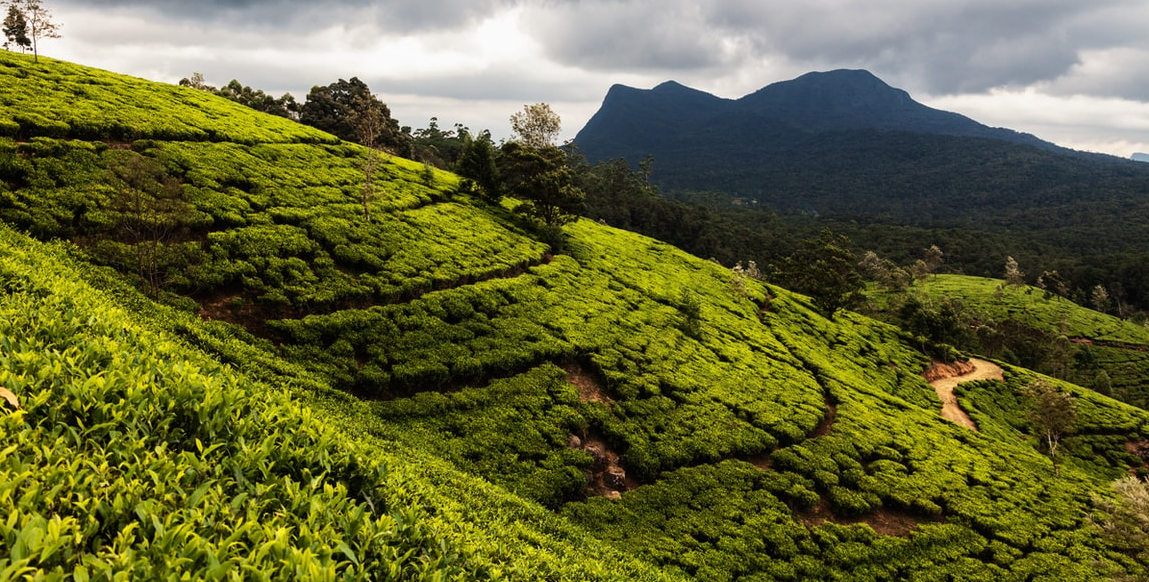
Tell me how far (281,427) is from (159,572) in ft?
12.8

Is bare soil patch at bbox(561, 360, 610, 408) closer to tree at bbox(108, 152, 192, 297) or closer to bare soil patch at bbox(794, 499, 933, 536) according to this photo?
bare soil patch at bbox(794, 499, 933, 536)

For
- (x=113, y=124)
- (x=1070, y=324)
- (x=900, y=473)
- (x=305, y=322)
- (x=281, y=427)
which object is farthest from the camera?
(x=1070, y=324)

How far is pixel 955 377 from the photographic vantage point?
54.2 metres

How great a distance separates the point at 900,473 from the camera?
2650 cm

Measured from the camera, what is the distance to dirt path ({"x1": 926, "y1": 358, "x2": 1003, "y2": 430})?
140ft

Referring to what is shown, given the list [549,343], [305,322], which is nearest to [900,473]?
[549,343]

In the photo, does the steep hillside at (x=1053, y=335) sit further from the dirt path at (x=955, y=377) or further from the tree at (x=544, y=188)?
the tree at (x=544, y=188)

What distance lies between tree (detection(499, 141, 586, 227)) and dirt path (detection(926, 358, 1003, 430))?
1546 inches

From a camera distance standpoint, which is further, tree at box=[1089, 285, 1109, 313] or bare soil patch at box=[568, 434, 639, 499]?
tree at box=[1089, 285, 1109, 313]

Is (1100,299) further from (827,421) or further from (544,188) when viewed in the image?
(544,188)

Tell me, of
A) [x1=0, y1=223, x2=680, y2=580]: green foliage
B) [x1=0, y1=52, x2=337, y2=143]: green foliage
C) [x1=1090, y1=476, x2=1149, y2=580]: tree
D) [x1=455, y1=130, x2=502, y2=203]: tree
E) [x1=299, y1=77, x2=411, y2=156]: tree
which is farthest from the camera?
[x1=299, y1=77, x2=411, y2=156]: tree

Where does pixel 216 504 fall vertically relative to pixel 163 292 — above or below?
above

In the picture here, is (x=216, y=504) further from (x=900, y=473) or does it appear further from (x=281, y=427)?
(x=900, y=473)

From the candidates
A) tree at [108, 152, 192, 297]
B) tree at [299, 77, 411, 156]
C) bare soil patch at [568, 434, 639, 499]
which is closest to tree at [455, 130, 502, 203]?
tree at [299, 77, 411, 156]
